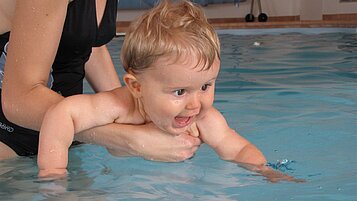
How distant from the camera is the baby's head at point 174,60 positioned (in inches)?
64.8

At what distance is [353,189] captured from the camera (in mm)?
1919

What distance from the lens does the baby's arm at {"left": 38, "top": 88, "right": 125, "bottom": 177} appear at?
1.75 metres

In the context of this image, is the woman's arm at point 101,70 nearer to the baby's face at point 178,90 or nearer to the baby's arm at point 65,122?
the baby's arm at point 65,122

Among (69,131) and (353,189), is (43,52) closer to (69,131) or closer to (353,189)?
(69,131)

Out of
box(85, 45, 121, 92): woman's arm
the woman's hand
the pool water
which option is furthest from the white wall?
the woman's hand

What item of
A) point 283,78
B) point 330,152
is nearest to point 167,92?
point 330,152

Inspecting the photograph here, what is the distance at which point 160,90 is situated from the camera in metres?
1.68

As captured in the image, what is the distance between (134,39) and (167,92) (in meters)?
0.16

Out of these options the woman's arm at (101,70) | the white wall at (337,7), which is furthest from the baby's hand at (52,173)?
the white wall at (337,7)

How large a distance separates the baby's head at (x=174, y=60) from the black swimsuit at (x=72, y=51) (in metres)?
0.28

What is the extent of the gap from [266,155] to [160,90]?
2.69ft

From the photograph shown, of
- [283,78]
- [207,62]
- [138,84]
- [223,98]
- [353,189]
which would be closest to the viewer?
[207,62]

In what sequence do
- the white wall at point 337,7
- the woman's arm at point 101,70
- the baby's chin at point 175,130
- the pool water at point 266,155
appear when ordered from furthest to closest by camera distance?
the white wall at point 337,7
the woman's arm at point 101,70
the pool water at point 266,155
the baby's chin at point 175,130

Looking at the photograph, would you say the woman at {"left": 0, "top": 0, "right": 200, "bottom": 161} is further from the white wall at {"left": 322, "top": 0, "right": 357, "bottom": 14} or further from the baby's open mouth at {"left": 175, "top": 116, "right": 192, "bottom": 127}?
the white wall at {"left": 322, "top": 0, "right": 357, "bottom": 14}
